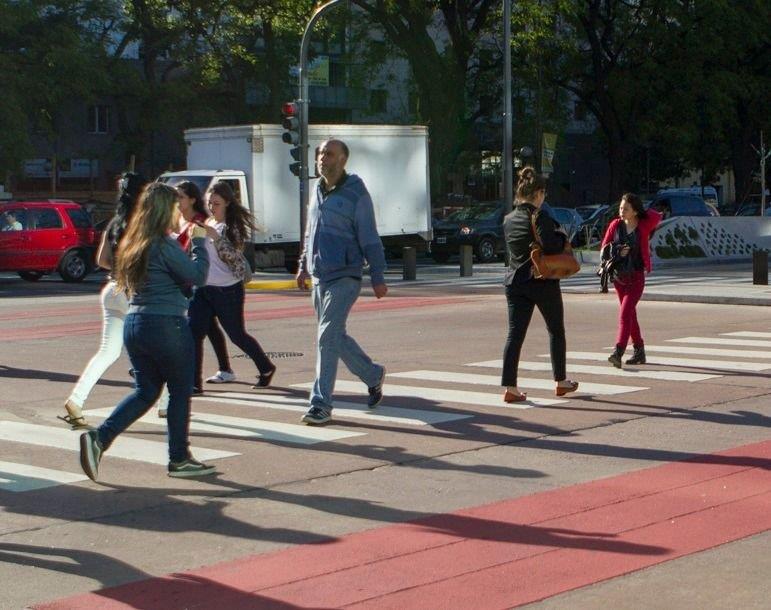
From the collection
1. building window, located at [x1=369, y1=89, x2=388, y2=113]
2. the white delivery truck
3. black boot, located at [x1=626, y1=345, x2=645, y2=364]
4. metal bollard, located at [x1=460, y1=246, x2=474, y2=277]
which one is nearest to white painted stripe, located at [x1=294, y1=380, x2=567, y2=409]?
black boot, located at [x1=626, y1=345, x2=645, y2=364]

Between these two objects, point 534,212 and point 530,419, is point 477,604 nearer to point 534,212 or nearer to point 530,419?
point 530,419

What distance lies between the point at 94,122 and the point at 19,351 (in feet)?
179

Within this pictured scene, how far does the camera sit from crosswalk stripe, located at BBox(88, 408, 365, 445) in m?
9.27

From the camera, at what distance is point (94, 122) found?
68188mm

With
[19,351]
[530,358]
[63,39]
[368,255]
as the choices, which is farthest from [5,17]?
[368,255]

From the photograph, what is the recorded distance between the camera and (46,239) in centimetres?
3152

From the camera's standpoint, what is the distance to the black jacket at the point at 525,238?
10.6 meters

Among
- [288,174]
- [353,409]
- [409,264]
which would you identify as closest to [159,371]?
[353,409]

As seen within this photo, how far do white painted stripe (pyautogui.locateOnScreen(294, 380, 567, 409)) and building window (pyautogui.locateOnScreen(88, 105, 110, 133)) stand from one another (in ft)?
190

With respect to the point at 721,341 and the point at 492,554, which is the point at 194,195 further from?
the point at 721,341

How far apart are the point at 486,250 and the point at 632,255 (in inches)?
943

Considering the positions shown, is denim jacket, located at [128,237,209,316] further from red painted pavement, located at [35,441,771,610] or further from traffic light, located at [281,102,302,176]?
traffic light, located at [281,102,302,176]

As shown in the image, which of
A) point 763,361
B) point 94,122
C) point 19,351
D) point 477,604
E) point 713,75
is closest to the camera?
point 477,604

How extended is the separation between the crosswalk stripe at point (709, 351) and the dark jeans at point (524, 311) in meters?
3.68
